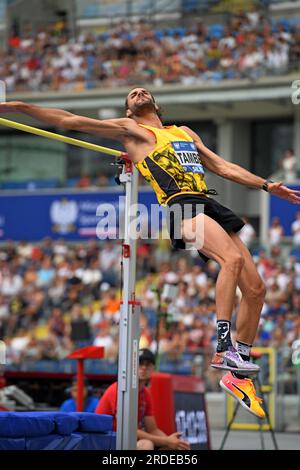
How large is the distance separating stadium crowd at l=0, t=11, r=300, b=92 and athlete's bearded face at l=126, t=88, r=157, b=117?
1688 centimetres

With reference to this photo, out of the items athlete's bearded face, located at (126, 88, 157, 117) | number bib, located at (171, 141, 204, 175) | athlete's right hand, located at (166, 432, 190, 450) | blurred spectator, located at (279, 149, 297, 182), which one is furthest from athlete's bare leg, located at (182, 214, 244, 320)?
blurred spectator, located at (279, 149, 297, 182)

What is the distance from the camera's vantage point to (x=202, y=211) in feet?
23.0

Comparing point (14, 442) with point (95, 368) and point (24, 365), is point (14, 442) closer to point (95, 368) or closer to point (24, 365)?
point (95, 368)

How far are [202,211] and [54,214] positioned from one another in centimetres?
1821

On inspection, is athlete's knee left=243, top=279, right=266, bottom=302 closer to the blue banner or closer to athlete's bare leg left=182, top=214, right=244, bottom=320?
athlete's bare leg left=182, top=214, right=244, bottom=320

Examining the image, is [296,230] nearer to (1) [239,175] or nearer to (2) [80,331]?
(2) [80,331]

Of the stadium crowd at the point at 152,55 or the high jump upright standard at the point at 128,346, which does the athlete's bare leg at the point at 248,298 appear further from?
the stadium crowd at the point at 152,55

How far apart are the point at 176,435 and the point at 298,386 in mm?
7190

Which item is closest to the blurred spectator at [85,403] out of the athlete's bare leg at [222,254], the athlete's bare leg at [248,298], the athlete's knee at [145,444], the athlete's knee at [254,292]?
the athlete's knee at [145,444]

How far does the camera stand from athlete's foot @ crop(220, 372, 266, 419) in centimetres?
673

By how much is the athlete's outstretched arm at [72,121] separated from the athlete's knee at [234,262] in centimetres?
114

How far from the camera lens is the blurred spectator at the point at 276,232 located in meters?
20.4

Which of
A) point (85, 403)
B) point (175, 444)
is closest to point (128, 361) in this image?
point (175, 444)

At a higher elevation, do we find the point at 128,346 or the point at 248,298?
the point at 248,298
